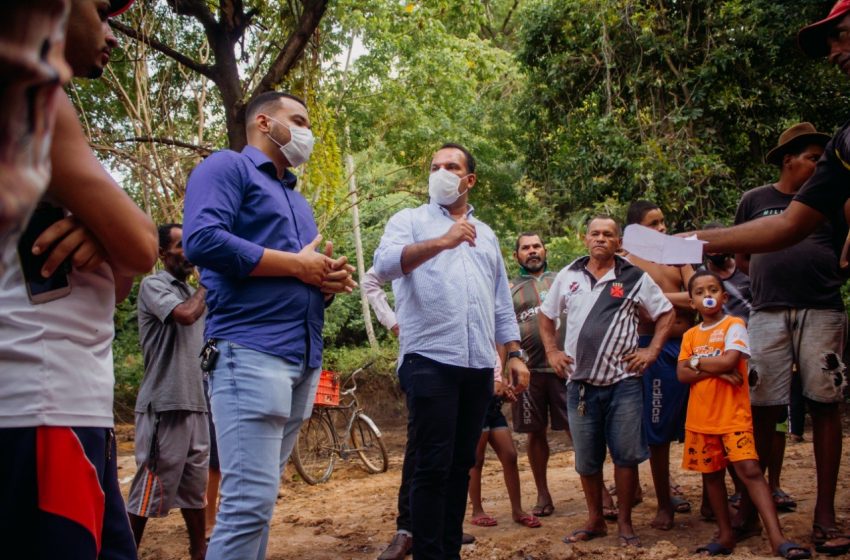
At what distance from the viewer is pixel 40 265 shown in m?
1.66

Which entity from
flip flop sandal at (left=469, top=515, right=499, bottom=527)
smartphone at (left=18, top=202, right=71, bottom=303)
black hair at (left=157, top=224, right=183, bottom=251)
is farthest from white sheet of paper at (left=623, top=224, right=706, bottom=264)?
black hair at (left=157, top=224, right=183, bottom=251)

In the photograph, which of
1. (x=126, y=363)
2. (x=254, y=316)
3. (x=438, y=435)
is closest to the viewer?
(x=254, y=316)

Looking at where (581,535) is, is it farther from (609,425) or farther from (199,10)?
(199,10)

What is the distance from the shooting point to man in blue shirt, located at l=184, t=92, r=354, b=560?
9.36 ft

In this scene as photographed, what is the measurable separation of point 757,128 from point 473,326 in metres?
8.87

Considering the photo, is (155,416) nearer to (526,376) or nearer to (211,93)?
(526,376)

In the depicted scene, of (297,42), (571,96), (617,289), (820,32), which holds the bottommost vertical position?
(617,289)

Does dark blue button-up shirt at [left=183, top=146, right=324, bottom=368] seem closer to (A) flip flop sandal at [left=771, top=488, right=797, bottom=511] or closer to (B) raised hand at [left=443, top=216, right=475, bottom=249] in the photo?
(B) raised hand at [left=443, top=216, right=475, bottom=249]

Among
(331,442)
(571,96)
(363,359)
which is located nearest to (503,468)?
(331,442)

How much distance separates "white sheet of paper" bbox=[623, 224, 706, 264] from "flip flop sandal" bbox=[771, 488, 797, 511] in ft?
8.50

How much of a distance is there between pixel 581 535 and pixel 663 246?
233 cm

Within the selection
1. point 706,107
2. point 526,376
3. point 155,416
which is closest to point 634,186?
point 706,107

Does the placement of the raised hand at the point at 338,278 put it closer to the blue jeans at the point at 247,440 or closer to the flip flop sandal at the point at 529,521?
the blue jeans at the point at 247,440

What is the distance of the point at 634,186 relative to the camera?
11844 mm
